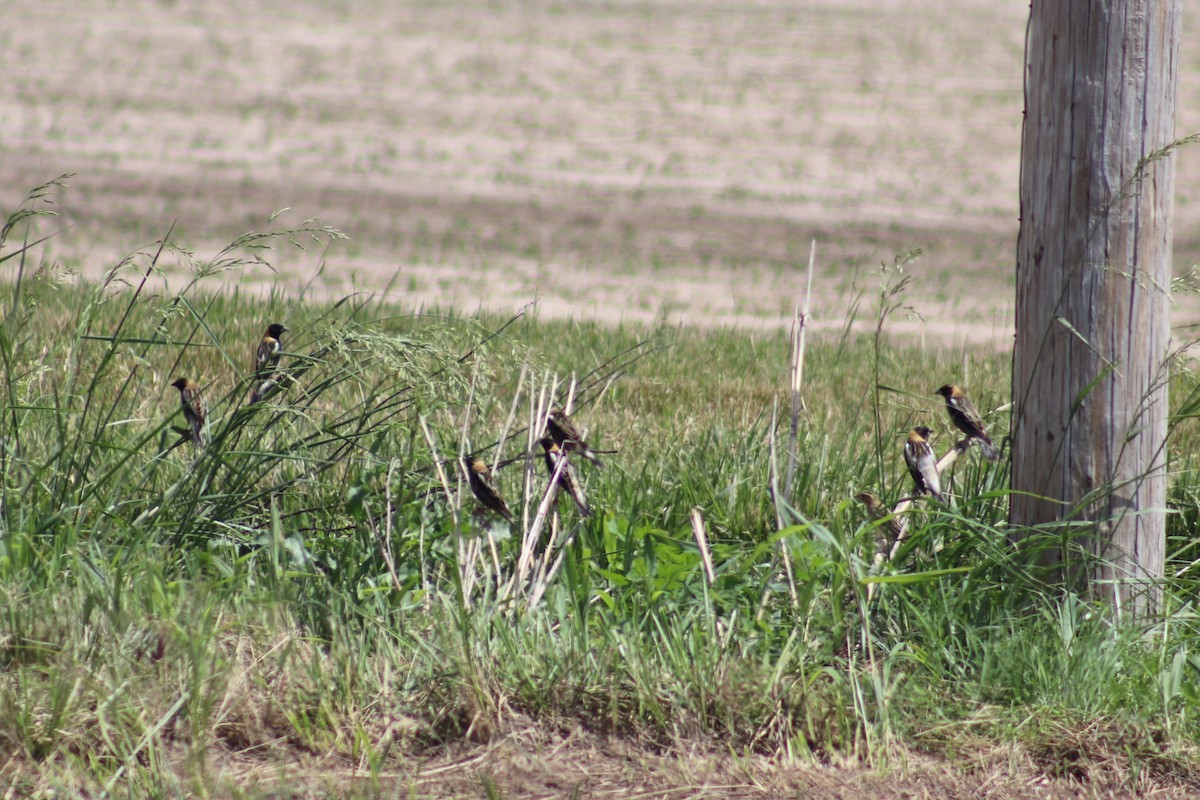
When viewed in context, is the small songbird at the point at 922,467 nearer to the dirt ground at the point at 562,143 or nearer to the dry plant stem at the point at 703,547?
the dry plant stem at the point at 703,547

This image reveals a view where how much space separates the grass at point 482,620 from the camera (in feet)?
9.97

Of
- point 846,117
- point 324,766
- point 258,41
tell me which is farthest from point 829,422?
point 258,41

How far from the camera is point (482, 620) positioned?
3.27 meters

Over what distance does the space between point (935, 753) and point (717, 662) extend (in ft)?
1.89

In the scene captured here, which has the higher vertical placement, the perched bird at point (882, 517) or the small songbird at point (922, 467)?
the small songbird at point (922, 467)

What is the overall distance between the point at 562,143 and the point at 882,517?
38.4 ft

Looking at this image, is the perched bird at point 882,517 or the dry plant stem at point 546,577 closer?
the dry plant stem at point 546,577

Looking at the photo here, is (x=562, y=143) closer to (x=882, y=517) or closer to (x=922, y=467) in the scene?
(x=922, y=467)

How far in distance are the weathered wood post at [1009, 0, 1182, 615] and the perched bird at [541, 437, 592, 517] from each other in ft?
4.12

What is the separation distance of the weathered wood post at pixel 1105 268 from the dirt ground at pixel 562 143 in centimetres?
626

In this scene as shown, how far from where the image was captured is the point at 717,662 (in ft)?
10.4

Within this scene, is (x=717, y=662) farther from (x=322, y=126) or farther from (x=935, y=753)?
(x=322, y=126)

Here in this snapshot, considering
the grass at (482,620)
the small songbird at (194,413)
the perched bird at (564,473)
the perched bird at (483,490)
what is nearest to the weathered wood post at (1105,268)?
the grass at (482,620)

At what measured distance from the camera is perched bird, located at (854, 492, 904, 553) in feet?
12.3
